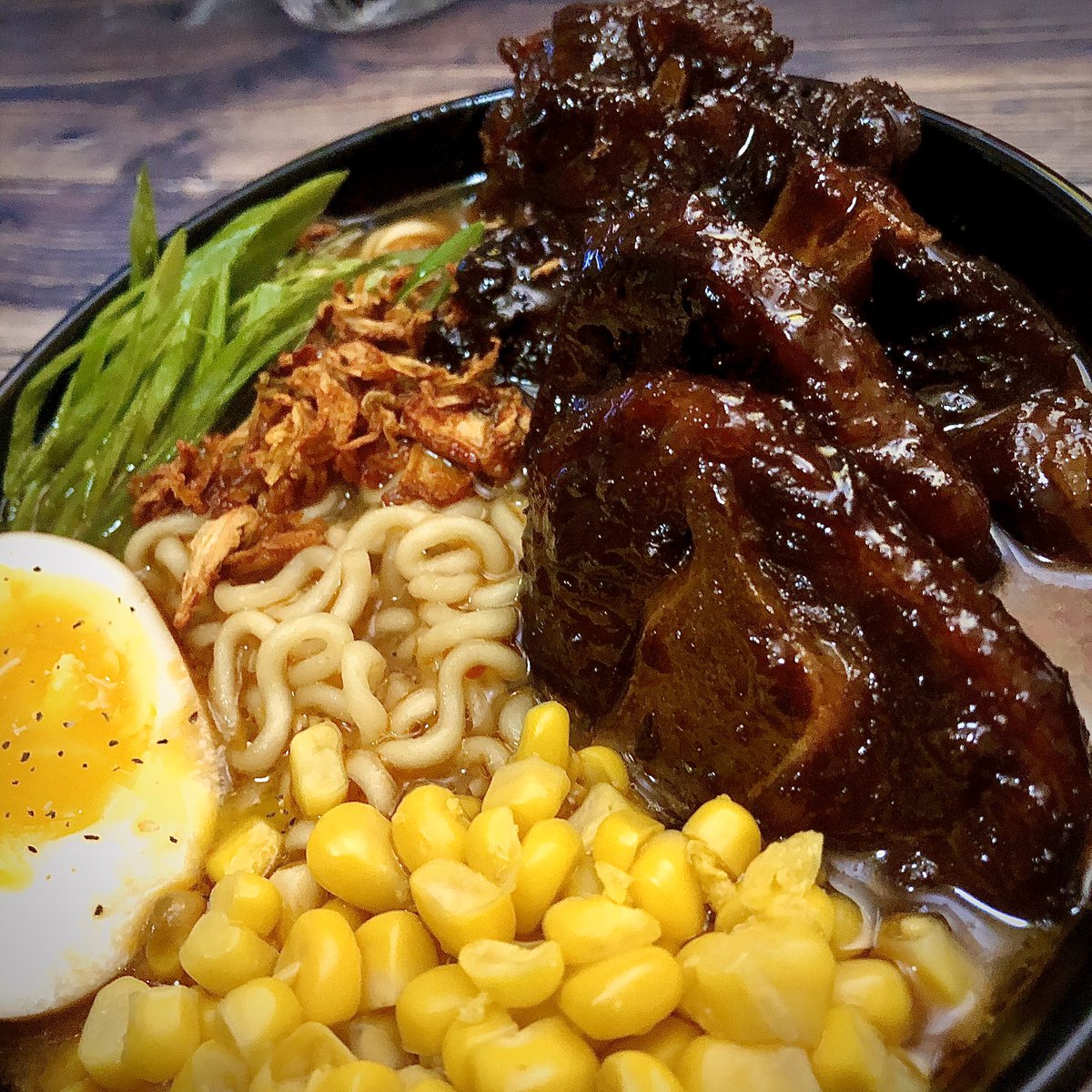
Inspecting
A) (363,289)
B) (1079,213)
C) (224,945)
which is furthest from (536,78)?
(224,945)

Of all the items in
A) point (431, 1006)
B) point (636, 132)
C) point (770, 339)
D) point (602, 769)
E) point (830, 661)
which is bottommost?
point (431, 1006)

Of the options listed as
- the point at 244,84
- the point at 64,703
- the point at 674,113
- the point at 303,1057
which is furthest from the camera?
the point at 244,84

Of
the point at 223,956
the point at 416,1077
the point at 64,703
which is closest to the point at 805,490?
the point at 416,1077

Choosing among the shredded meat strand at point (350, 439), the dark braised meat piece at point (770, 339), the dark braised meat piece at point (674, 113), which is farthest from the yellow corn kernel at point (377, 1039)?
the dark braised meat piece at point (674, 113)

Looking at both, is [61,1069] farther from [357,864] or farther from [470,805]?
[470,805]

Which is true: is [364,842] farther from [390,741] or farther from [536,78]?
[536,78]

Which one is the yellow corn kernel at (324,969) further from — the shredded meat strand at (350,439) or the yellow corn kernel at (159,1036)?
the shredded meat strand at (350,439)

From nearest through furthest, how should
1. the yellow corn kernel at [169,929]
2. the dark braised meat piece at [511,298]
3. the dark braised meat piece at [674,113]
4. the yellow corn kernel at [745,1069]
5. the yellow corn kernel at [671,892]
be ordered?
1. the yellow corn kernel at [745,1069]
2. the yellow corn kernel at [671,892]
3. the yellow corn kernel at [169,929]
4. the dark braised meat piece at [674,113]
5. the dark braised meat piece at [511,298]
